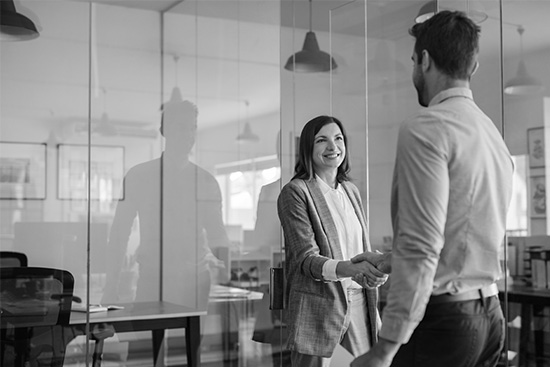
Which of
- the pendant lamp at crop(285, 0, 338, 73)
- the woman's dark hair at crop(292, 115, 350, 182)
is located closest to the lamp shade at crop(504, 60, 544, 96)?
the woman's dark hair at crop(292, 115, 350, 182)

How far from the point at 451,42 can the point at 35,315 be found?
8.38 ft

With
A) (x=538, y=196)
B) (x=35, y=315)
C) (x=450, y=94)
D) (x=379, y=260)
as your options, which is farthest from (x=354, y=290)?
(x=35, y=315)

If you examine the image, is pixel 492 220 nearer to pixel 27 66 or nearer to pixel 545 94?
pixel 545 94

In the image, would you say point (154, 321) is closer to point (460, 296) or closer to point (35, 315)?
point (35, 315)

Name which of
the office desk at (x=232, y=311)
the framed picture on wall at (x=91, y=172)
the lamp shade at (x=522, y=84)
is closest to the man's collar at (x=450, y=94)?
the lamp shade at (x=522, y=84)

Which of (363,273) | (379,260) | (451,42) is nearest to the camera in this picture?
(451,42)

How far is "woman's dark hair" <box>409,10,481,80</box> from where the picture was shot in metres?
2.02

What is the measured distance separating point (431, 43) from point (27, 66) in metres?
2.36

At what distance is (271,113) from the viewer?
171 inches

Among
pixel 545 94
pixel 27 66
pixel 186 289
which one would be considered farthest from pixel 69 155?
pixel 545 94

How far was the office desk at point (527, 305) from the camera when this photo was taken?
345 cm

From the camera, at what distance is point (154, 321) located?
4094 mm

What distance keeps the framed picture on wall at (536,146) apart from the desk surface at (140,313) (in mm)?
1908

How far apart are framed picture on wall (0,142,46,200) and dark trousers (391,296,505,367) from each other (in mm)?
2347
